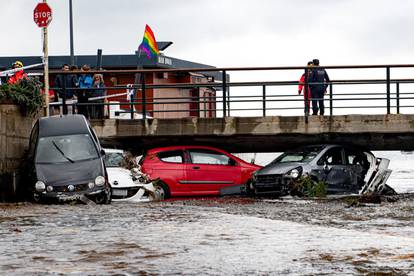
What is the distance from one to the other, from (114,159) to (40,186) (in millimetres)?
3927

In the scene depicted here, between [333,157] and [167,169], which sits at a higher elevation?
[333,157]

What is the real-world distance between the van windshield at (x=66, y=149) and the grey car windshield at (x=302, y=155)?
18.2 feet

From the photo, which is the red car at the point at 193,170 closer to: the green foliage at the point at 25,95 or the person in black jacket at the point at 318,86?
the person in black jacket at the point at 318,86

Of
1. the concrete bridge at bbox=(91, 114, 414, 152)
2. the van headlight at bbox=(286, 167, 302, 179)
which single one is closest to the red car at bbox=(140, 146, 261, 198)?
the concrete bridge at bbox=(91, 114, 414, 152)

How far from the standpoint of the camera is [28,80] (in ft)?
76.8

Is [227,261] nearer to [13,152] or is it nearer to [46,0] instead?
[13,152]

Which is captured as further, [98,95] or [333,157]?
[98,95]

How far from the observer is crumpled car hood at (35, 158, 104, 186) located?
19812mm

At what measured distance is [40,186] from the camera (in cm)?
1977

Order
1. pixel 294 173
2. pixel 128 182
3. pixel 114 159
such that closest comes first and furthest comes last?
pixel 128 182, pixel 294 173, pixel 114 159

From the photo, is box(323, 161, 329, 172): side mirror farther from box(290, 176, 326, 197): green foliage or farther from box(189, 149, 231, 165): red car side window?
box(189, 149, 231, 165): red car side window

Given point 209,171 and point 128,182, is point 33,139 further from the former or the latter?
point 209,171

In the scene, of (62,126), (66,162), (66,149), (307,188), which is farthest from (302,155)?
(66,162)

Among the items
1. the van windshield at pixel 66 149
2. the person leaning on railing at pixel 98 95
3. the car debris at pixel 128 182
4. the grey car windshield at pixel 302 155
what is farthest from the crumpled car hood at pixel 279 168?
the person leaning on railing at pixel 98 95
